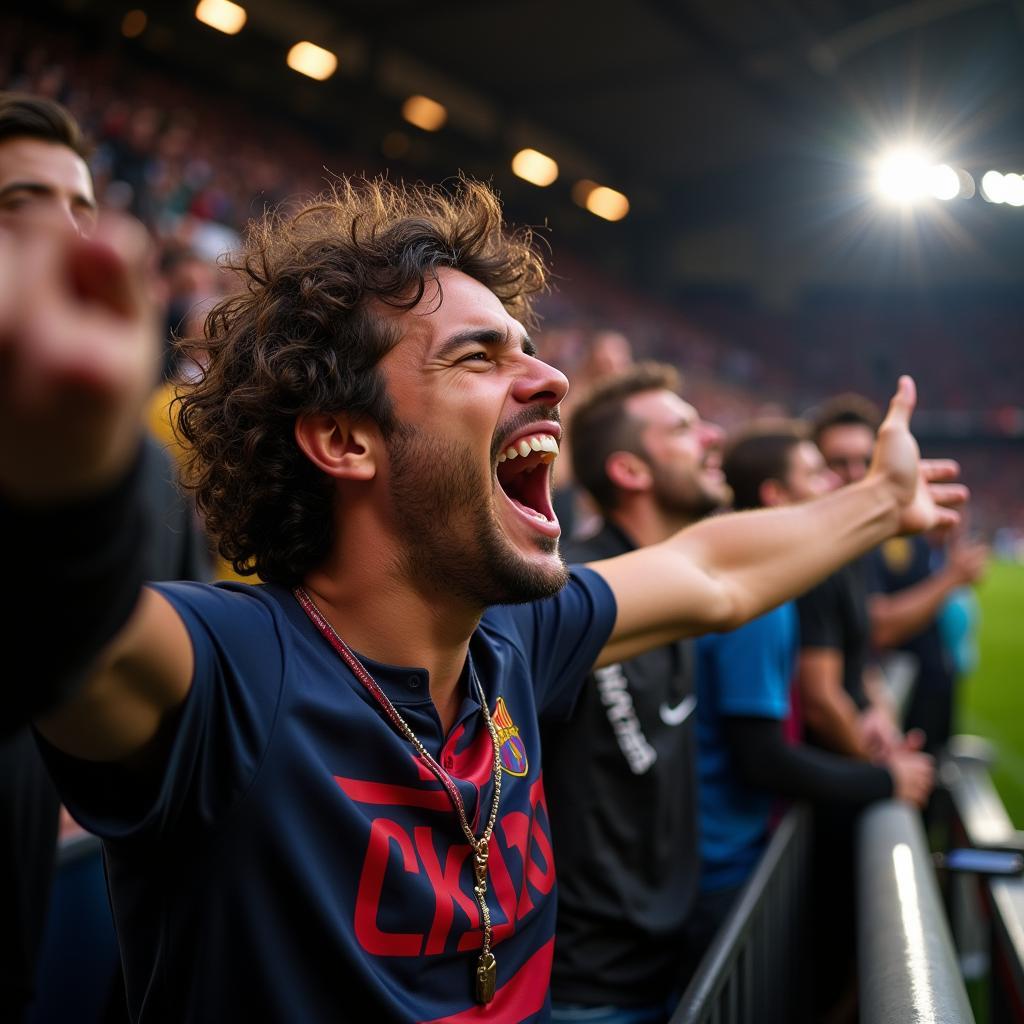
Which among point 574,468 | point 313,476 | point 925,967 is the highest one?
point 574,468

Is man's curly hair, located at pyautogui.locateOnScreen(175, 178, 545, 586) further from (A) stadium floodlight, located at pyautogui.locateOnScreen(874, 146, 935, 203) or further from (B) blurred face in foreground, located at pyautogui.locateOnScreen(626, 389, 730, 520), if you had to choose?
(A) stadium floodlight, located at pyautogui.locateOnScreen(874, 146, 935, 203)

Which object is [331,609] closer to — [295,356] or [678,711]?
[295,356]

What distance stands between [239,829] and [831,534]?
1492 mm

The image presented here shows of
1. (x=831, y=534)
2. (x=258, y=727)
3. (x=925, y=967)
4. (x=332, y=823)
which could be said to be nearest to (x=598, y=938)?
(x=925, y=967)

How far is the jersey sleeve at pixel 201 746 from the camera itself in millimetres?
1088

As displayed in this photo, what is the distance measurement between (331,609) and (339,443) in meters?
0.28

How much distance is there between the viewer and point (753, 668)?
291 cm

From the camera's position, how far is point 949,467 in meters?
2.35

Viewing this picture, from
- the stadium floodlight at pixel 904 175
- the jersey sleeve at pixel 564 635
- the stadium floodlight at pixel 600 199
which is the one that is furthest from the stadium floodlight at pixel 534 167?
the jersey sleeve at pixel 564 635

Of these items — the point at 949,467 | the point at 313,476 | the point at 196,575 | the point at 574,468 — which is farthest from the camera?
the point at 574,468

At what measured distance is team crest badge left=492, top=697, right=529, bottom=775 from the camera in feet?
5.27

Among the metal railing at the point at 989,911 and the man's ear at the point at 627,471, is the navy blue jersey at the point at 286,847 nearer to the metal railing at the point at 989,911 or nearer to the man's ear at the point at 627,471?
the metal railing at the point at 989,911

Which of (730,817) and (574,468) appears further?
(574,468)

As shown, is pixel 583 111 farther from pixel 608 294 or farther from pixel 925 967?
pixel 925 967
